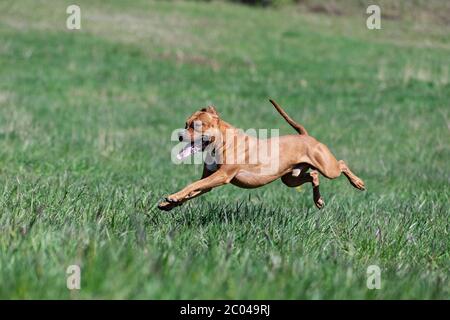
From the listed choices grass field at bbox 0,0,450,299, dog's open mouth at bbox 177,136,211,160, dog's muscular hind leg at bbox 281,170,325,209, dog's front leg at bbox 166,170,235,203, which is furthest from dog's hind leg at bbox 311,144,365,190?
dog's open mouth at bbox 177,136,211,160

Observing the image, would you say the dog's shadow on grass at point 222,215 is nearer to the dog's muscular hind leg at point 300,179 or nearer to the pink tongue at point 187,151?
the dog's muscular hind leg at point 300,179

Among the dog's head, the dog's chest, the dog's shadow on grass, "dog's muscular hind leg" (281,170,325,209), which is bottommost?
the dog's shadow on grass

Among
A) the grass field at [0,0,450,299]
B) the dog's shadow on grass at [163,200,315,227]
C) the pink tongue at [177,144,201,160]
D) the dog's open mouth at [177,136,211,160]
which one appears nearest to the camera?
the grass field at [0,0,450,299]

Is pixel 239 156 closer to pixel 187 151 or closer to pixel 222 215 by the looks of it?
pixel 187 151

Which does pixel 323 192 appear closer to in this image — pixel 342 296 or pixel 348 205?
pixel 348 205

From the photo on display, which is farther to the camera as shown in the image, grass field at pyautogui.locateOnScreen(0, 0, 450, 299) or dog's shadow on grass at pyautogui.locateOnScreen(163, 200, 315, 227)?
dog's shadow on grass at pyautogui.locateOnScreen(163, 200, 315, 227)

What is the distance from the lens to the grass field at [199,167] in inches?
126

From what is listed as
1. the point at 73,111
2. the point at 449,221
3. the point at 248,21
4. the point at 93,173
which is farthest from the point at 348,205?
the point at 248,21

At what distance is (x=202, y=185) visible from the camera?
445 cm

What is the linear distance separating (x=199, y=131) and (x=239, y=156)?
32 cm

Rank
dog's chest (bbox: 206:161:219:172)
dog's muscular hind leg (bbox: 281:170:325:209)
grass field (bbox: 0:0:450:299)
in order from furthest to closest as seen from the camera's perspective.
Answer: dog's muscular hind leg (bbox: 281:170:325:209) → dog's chest (bbox: 206:161:219:172) → grass field (bbox: 0:0:450:299)

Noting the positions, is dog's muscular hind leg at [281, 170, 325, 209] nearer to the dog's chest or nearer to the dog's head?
the dog's chest

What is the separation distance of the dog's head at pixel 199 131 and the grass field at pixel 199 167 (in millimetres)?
517

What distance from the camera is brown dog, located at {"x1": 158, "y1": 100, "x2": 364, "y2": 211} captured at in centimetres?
446
